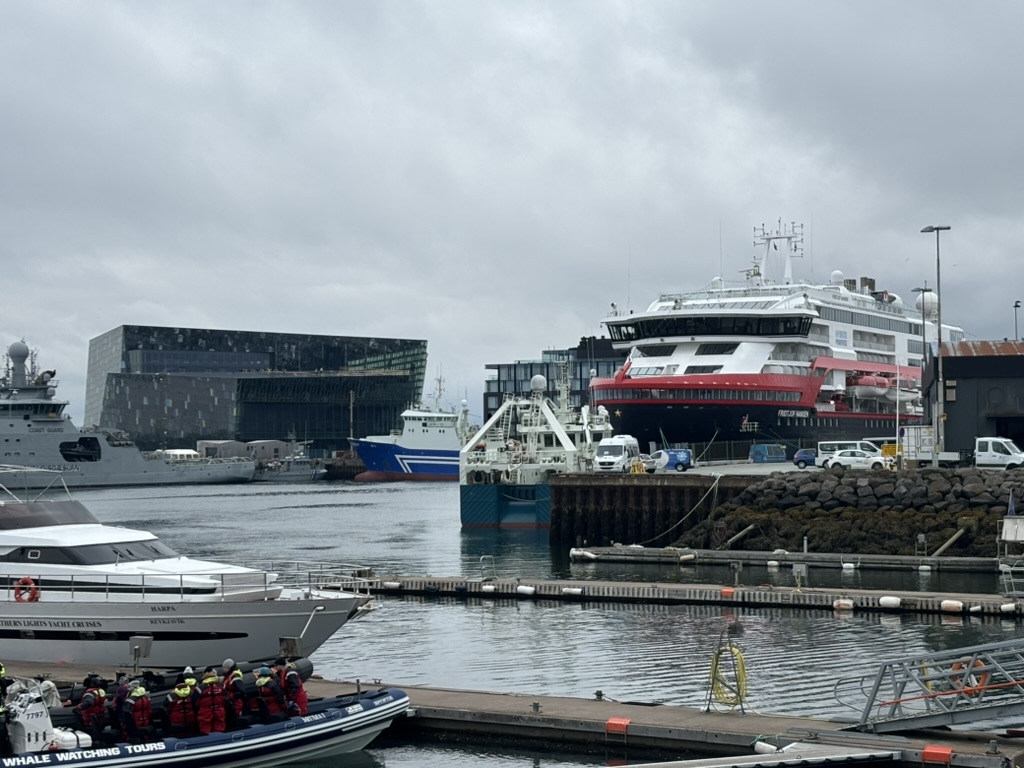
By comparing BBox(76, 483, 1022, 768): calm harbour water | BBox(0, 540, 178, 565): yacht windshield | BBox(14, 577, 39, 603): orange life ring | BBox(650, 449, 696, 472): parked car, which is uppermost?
BBox(650, 449, 696, 472): parked car

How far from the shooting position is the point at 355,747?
773 inches

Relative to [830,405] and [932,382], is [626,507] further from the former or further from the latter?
[830,405]

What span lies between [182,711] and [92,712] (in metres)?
1.20

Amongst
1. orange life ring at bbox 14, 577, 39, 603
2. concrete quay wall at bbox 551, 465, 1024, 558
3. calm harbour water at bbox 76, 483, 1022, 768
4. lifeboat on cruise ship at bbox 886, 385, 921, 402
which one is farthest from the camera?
lifeboat on cruise ship at bbox 886, 385, 921, 402

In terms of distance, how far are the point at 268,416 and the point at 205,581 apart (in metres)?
162

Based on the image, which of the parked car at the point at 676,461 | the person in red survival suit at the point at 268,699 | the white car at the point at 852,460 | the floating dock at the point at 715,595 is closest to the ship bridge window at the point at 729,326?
the parked car at the point at 676,461

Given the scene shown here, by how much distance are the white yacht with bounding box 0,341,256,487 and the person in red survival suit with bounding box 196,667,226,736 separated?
110 m

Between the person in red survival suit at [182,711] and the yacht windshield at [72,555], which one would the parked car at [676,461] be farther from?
the person in red survival suit at [182,711]

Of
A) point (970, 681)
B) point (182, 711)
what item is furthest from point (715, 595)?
point (182, 711)

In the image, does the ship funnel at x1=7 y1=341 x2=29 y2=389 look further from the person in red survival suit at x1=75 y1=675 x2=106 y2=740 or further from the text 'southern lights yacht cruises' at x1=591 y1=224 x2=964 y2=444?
the person in red survival suit at x1=75 y1=675 x2=106 y2=740

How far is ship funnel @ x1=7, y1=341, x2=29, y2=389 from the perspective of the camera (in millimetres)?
122250

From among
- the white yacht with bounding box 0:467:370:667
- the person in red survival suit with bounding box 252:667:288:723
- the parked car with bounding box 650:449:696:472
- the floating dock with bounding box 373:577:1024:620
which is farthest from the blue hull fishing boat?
the person in red survival suit with bounding box 252:667:288:723

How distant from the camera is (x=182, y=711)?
1822 cm

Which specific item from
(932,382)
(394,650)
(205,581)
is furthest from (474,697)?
(932,382)
